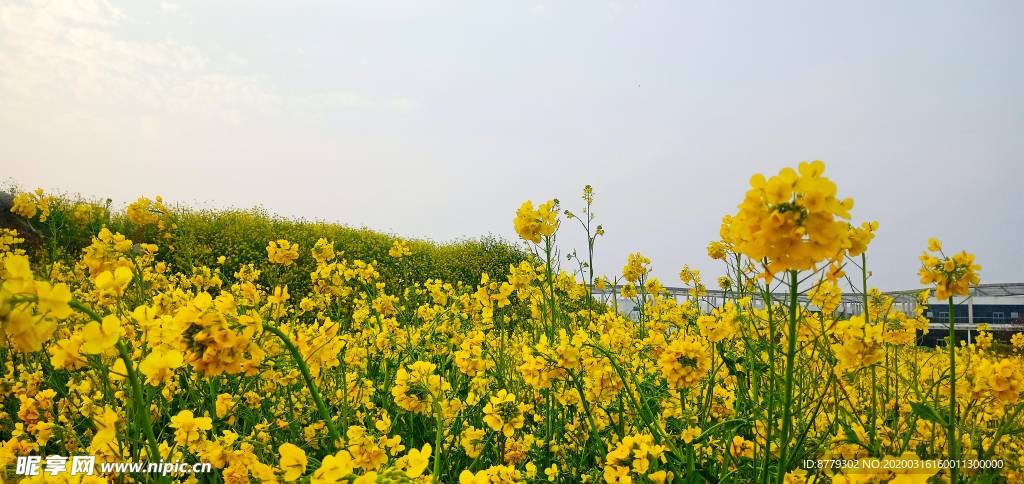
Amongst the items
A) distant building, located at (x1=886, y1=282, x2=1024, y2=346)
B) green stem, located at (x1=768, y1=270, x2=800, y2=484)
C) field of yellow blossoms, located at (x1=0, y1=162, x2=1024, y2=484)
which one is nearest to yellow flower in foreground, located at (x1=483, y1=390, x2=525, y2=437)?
field of yellow blossoms, located at (x1=0, y1=162, x2=1024, y2=484)

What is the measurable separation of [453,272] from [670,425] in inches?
415

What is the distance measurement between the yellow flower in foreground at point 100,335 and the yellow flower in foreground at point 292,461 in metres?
0.38

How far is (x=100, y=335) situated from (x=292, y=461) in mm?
436

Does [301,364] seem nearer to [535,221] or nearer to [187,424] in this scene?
[187,424]

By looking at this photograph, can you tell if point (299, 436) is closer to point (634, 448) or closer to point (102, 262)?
point (102, 262)

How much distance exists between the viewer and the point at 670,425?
196 centimetres

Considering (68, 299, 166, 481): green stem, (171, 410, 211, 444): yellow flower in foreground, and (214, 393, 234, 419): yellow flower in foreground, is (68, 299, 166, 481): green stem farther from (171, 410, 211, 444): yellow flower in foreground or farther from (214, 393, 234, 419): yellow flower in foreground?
(214, 393, 234, 419): yellow flower in foreground

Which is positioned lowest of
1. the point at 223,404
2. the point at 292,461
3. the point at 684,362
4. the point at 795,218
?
the point at 223,404

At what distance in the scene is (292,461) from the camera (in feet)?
3.54

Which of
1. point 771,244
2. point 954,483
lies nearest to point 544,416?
point 954,483

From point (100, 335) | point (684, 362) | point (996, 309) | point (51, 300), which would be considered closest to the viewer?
point (51, 300)

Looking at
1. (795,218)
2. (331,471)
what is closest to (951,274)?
(795,218)

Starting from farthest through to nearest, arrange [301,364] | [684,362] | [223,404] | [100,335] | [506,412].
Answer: [223,404]
[506,412]
[684,362]
[301,364]
[100,335]

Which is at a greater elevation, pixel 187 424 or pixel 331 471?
pixel 331 471
